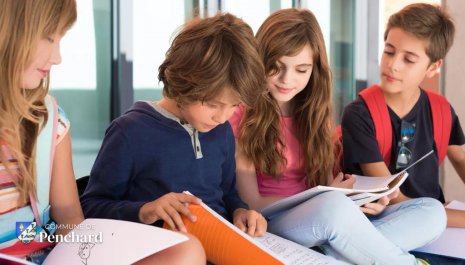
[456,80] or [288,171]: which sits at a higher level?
[456,80]

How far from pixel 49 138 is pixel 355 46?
14.3ft

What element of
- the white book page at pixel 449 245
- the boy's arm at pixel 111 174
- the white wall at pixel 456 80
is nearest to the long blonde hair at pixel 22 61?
the boy's arm at pixel 111 174

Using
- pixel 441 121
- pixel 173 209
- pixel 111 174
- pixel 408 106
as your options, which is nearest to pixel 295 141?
pixel 408 106

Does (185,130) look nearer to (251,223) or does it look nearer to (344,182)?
(251,223)

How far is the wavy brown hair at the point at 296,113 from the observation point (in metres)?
1.86

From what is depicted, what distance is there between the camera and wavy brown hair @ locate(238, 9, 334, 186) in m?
1.86

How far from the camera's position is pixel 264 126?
1.90m

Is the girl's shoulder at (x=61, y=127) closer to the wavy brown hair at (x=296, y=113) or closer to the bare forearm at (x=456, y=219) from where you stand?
the wavy brown hair at (x=296, y=113)

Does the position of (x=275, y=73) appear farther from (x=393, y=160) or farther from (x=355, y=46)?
(x=355, y=46)

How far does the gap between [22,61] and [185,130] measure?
1.62 feet

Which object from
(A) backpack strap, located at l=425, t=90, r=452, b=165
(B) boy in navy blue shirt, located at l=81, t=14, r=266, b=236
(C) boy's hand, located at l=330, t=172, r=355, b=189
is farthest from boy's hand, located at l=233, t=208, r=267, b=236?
(A) backpack strap, located at l=425, t=90, r=452, b=165

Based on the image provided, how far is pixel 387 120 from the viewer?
2.13 meters

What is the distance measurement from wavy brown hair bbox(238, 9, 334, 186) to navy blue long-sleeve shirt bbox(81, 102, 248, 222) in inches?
11.0

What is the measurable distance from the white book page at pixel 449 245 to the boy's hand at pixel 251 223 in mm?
625
